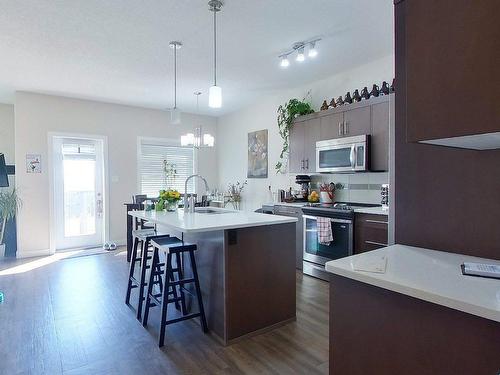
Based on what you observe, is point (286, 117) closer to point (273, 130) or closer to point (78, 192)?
point (273, 130)

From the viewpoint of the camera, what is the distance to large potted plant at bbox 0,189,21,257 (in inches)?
198

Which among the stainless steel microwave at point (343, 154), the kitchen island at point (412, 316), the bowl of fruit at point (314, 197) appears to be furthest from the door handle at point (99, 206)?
the kitchen island at point (412, 316)

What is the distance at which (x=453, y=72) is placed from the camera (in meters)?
1.06

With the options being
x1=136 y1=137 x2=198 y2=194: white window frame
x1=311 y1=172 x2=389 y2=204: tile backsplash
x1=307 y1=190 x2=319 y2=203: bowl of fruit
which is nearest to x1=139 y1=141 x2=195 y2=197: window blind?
x1=136 y1=137 x2=198 y2=194: white window frame

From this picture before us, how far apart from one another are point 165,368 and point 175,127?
532cm

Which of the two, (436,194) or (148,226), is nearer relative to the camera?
(436,194)

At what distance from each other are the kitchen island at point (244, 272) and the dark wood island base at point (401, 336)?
1194 millimetres

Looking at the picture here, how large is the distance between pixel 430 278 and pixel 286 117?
13.7ft

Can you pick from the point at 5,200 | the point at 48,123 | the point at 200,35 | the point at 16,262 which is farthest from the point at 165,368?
the point at 48,123

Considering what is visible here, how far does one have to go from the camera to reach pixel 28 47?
11.4 ft

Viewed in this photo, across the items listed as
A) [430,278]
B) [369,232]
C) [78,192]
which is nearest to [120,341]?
[430,278]

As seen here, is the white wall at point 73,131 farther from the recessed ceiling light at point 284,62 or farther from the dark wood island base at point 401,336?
the dark wood island base at point 401,336

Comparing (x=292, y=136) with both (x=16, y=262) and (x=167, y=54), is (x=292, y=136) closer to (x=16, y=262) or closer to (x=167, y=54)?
(x=167, y=54)

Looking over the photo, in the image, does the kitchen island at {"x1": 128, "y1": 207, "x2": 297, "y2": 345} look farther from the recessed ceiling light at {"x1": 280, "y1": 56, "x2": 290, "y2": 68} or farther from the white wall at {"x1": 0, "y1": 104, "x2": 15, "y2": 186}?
the white wall at {"x1": 0, "y1": 104, "x2": 15, "y2": 186}
